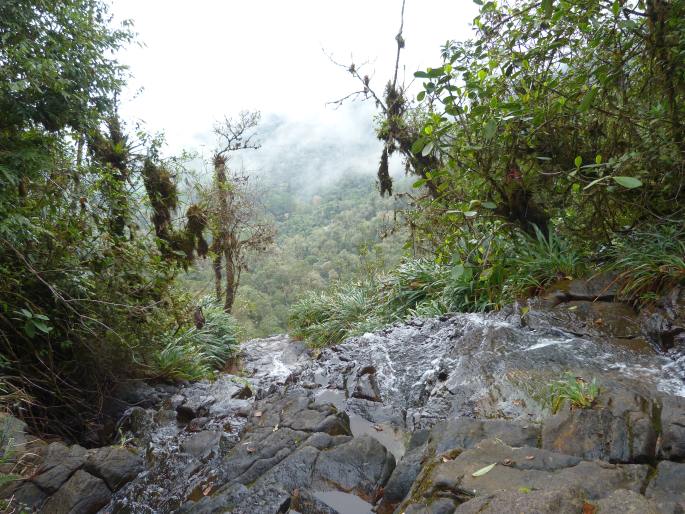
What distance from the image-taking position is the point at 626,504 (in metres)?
1.41

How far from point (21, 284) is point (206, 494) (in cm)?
230

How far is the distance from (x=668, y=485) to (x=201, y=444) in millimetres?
3062

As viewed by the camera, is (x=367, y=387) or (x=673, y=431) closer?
(x=673, y=431)

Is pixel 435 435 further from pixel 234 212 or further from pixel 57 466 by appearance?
pixel 234 212

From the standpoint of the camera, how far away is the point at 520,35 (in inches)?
150

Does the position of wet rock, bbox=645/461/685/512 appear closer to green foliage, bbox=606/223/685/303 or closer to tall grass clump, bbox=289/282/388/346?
green foliage, bbox=606/223/685/303

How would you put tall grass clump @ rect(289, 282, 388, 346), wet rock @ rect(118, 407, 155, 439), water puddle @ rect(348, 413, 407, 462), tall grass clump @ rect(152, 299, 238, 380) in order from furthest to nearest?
tall grass clump @ rect(289, 282, 388, 346)
tall grass clump @ rect(152, 299, 238, 380)
wet rock @ rect(118, 407, 155, 439)
water puddle @ rect(348, 413, 407, 462)

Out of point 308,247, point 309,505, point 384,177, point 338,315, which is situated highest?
point 384,177

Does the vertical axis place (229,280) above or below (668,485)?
above

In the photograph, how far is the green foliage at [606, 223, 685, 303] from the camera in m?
3.71

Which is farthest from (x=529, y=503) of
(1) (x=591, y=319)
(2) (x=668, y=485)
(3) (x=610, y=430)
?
(1) (x=591, y=319)

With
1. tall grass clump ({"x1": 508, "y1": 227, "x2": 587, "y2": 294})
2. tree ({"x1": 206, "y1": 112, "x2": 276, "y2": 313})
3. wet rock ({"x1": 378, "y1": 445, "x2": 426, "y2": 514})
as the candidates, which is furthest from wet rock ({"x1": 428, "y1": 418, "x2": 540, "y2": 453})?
tree ({"x1": 206, "y1": 112, "x2": 276, "y2": 313})

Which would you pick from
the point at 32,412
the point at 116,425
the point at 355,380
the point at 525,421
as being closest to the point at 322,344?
the point at 355,380

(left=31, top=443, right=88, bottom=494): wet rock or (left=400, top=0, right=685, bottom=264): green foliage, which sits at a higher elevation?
(left=400, top=0, right=685, bottom=264): green foliage
